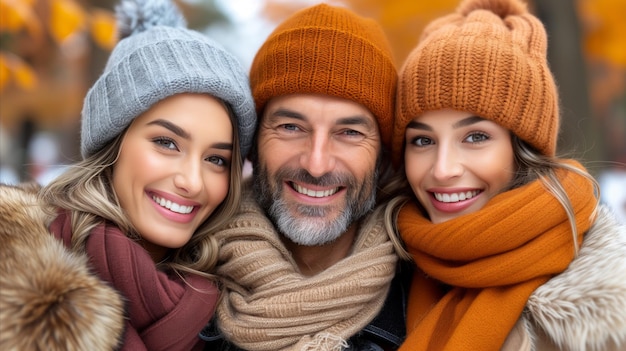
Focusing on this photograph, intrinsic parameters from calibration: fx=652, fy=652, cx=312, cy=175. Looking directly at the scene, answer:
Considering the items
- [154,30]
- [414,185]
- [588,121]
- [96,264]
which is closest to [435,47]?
[414,185]

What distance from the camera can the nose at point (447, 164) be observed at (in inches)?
108

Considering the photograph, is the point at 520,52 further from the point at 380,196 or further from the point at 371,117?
the point at 380,196

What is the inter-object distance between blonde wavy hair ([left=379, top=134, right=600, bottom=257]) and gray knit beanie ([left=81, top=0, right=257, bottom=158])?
0.75 meters

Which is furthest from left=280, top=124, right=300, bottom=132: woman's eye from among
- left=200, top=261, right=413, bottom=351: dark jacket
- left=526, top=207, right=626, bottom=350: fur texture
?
left=526, top=207, right=626, bottom=350: fur texture

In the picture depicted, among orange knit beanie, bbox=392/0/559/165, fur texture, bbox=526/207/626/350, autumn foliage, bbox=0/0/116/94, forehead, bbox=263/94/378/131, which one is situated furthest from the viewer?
autumn foliage, bbox=0/0/116/94

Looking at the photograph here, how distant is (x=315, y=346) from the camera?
265cm

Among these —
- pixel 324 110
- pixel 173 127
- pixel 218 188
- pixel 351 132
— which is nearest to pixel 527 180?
pixel 351 132

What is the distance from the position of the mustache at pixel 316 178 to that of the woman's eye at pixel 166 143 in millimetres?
550

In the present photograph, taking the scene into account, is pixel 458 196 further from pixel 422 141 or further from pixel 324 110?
pixel 324 110

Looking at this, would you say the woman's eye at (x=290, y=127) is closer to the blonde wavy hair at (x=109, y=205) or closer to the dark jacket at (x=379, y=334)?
the blonde wavy hair at (x=109, y=205)

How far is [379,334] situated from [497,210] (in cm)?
75

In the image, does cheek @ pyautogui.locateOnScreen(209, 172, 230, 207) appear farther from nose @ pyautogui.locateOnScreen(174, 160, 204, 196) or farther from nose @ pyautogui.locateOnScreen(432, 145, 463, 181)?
nose @ pyautogui.locateOnScreen(432, 145, 463, 181)

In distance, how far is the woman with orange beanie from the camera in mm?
2486

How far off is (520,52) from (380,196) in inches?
37.7
